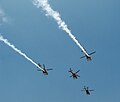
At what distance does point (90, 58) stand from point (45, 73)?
35.4ft

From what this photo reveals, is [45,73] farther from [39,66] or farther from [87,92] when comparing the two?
[87,92]

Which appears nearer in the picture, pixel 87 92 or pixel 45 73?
pixel 45 73

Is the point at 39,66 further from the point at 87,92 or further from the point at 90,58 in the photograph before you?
the point at 87,92

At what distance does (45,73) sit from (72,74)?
6.28 m

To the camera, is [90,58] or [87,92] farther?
[87,92]

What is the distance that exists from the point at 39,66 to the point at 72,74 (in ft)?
29.9

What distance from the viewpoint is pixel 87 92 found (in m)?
91.3

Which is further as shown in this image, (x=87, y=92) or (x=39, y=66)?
(x=87, y=92)

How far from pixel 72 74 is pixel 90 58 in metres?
6.86

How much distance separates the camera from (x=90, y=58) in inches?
3209

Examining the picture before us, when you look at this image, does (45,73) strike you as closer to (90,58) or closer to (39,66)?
(39,66)

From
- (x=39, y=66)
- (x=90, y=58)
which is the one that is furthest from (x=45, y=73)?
(x=90, y=58)

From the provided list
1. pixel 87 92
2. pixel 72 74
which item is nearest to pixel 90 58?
pixel 72 74

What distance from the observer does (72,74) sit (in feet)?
282
